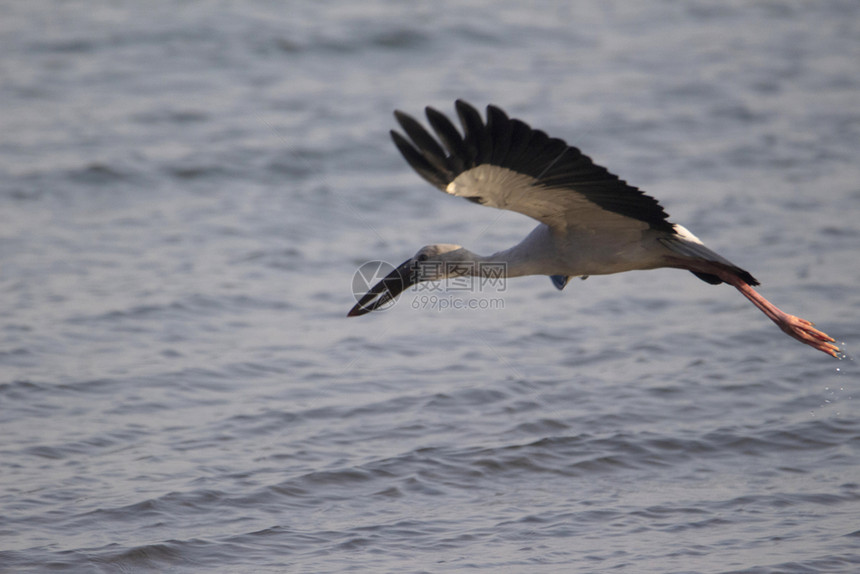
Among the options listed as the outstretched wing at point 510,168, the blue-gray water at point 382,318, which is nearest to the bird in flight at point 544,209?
the outstretched wing at point 510,168

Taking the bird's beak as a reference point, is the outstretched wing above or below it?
above

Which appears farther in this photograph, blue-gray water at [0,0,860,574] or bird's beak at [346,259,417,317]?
bird's beak at [346,259,417,317]

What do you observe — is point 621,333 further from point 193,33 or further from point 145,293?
point 193,33

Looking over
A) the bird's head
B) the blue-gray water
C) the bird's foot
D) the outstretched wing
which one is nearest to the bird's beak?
the bird's head

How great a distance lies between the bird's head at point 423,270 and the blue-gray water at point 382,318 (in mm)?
1214

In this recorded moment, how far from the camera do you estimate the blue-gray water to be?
655 centimetres

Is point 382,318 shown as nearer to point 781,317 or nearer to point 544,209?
point 544,209

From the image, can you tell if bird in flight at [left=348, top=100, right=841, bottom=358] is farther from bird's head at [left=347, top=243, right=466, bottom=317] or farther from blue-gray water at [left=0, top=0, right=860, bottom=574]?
blue-gray water at [left=0, top=0, right=860, bottom=574]

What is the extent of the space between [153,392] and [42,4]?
36.9 feet

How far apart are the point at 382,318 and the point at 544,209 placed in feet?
12.5
